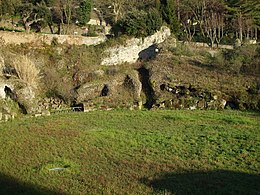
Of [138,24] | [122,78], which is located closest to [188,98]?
[122,78]

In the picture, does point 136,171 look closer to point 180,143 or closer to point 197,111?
point 180,143

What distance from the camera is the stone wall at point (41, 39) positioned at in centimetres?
2614

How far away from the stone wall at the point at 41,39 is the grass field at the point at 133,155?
10726 mm

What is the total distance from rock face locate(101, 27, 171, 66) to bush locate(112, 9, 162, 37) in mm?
647

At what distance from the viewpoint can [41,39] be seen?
2748 centimetres

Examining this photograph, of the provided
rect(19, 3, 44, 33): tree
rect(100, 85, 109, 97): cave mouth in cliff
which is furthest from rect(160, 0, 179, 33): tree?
rect(100, 85, 109, 97): cave mouth in cliff

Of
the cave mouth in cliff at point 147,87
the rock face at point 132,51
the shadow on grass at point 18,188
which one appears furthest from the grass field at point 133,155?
the rock face at point 132,51

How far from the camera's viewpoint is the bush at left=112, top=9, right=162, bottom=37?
2921 centimetres

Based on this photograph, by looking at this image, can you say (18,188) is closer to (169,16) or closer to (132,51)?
(132,51)

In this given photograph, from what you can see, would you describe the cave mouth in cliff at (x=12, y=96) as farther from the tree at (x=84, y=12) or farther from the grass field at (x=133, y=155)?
the tree at (x=84, y=12)

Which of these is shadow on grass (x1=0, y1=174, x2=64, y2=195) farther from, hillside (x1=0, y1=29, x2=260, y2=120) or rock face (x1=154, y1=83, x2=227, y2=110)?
rock face (x1=154, y1=83, x2=227, y2=110)

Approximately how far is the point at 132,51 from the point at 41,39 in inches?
328

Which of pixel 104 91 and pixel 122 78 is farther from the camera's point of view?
pixel 122 78

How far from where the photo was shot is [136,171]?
33.2 ft
